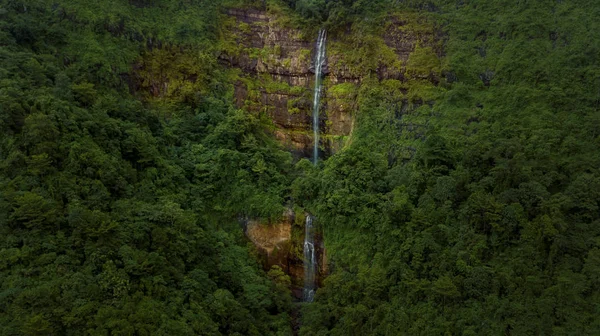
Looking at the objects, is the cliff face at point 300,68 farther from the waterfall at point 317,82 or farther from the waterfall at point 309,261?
the waterfall at point 309,261

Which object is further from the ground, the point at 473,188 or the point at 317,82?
the point at 317,82

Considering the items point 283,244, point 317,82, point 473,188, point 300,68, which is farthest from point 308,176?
point 300,68

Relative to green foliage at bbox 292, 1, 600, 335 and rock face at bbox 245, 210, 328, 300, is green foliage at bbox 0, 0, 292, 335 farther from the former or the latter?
green foliage at bbox 292, 1, 600, 335

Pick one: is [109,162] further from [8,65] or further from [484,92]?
[484,92]

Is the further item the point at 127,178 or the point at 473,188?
the point at 127,178

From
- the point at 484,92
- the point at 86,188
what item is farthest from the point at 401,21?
the point at 86,188

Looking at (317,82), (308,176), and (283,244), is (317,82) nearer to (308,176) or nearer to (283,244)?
(308,176)

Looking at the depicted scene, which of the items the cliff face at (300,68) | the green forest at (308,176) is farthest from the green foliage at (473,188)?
the cliff face at (300,68)
